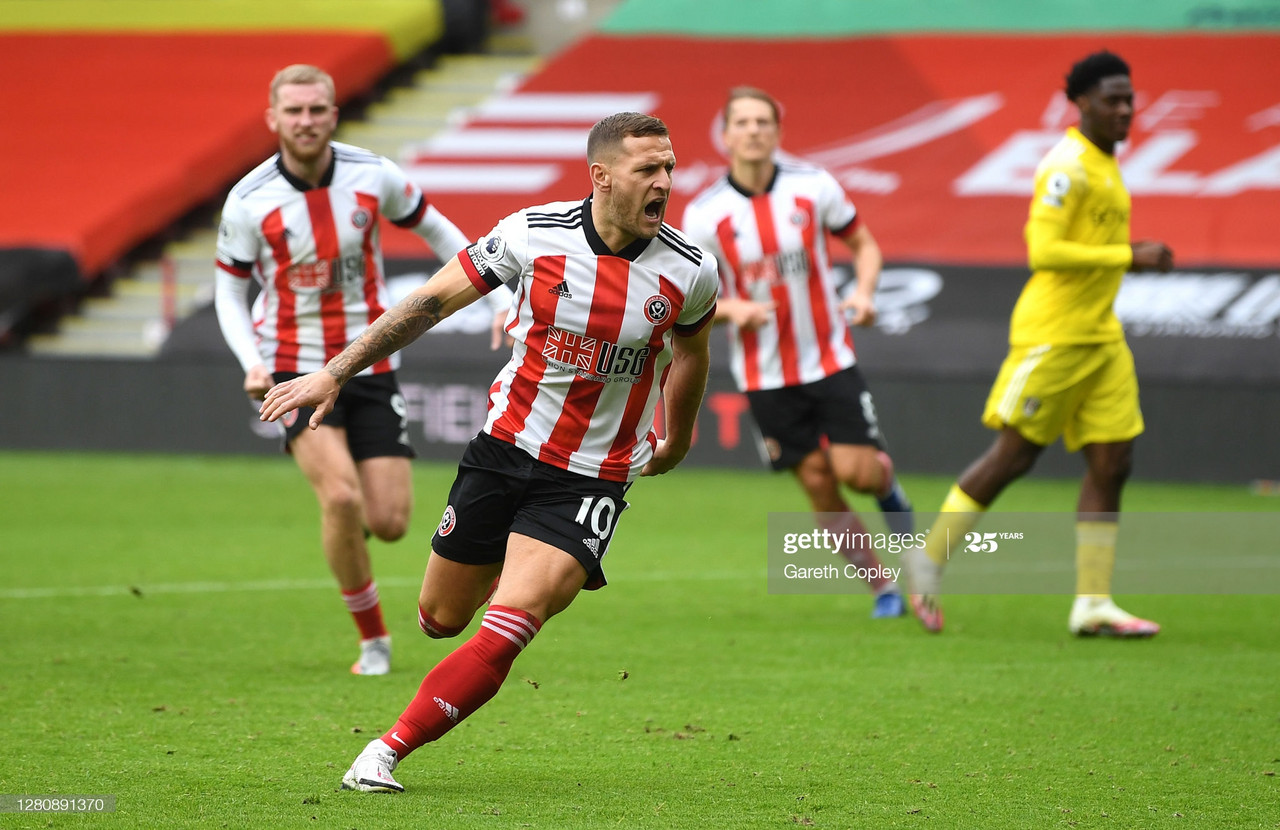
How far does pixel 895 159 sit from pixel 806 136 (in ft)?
4.02

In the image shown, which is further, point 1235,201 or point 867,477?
point 1235,201

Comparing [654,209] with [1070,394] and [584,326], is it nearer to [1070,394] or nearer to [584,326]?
[584,326]

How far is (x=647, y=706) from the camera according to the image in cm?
519

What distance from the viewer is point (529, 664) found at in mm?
5918

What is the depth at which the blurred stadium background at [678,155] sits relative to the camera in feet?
44.1

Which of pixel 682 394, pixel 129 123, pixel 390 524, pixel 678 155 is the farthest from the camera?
pixel 129 123

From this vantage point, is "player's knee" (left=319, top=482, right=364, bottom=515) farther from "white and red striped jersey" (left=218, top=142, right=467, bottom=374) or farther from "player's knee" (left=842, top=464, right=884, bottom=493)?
"player's knee" (left=842, top=464, right=884, bottom=493)

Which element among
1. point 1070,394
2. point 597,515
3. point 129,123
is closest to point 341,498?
point 597,515

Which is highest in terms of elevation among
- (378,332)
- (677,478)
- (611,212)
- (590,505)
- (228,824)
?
(611,212)

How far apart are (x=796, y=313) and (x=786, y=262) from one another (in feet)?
0.80

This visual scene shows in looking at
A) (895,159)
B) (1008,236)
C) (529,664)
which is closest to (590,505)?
(529,664)

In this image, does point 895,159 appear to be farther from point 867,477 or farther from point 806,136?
point 867,477

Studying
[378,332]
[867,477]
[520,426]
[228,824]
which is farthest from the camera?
[867,477]

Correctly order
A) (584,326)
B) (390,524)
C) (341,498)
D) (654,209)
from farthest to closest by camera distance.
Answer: (390,524) < (341,498) < (584,326) < (654,209)
